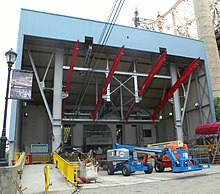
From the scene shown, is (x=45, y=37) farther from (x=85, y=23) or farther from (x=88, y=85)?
(x=88, y=85)

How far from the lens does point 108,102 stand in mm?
26484

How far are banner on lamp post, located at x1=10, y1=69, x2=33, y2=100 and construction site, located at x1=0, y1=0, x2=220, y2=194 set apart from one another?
0.18ft

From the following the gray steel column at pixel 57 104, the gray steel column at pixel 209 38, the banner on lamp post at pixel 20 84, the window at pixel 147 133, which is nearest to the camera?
the banner on lamp post at pixel 20 84

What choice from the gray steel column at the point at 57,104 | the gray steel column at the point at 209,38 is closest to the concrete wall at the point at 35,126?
the gray steel column at the point at 57,104

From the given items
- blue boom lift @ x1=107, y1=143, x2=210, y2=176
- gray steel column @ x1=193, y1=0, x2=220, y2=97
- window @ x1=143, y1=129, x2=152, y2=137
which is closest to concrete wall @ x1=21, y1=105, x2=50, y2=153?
window @ x1=143, y1=129, x2=152, y2=137

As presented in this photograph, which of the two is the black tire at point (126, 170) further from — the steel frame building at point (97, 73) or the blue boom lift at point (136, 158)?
the steel frame building at point (97, 73)

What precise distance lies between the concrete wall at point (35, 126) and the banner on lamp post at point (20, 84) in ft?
71.0

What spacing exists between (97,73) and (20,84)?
532 inches

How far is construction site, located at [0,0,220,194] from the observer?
37.9 feet

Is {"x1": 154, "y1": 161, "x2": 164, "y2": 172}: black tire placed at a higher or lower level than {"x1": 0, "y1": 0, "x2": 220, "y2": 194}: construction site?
lower

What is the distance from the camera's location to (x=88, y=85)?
28.9 metres

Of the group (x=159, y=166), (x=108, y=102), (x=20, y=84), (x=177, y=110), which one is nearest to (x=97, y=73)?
(x=108, y=102)

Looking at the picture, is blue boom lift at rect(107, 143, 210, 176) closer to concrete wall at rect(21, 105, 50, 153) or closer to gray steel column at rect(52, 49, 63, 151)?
gray steel column at rect(52, 49, 63, 151)

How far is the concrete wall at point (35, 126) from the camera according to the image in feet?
104
